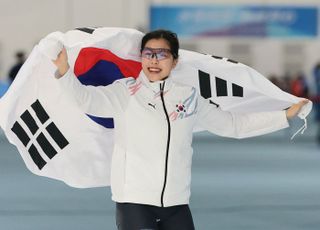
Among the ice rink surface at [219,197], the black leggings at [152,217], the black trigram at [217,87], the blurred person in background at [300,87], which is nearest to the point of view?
the black leggings at [152,217]

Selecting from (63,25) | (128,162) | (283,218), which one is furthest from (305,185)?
(63,25)

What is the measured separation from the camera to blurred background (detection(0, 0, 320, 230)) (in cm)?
896

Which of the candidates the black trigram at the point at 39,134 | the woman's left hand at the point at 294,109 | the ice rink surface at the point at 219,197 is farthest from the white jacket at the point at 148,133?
the ice rink surface at the point at 219,197

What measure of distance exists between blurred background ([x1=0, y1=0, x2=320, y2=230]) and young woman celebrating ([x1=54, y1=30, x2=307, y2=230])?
367cm

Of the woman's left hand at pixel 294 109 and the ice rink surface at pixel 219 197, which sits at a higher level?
the woman's left hand at pixel 294 109

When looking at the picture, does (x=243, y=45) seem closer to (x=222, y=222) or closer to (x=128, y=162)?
(x=222, y=222)

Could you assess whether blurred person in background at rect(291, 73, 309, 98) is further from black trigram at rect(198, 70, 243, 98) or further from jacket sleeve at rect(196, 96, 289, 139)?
jacket sleeve at rect(196, 96, 289, 139)

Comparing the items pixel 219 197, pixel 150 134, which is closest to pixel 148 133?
pixel 150 134

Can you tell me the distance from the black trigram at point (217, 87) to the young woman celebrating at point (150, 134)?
2.61 ft

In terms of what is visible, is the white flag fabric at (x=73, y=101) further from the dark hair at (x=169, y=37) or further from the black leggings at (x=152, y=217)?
the black leggings at (x=152, y=217)

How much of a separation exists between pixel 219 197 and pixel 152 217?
19.3ft

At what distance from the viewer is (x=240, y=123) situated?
4.91 m

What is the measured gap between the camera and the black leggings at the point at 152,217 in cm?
446

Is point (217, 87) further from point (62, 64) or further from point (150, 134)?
point (62, 64)
